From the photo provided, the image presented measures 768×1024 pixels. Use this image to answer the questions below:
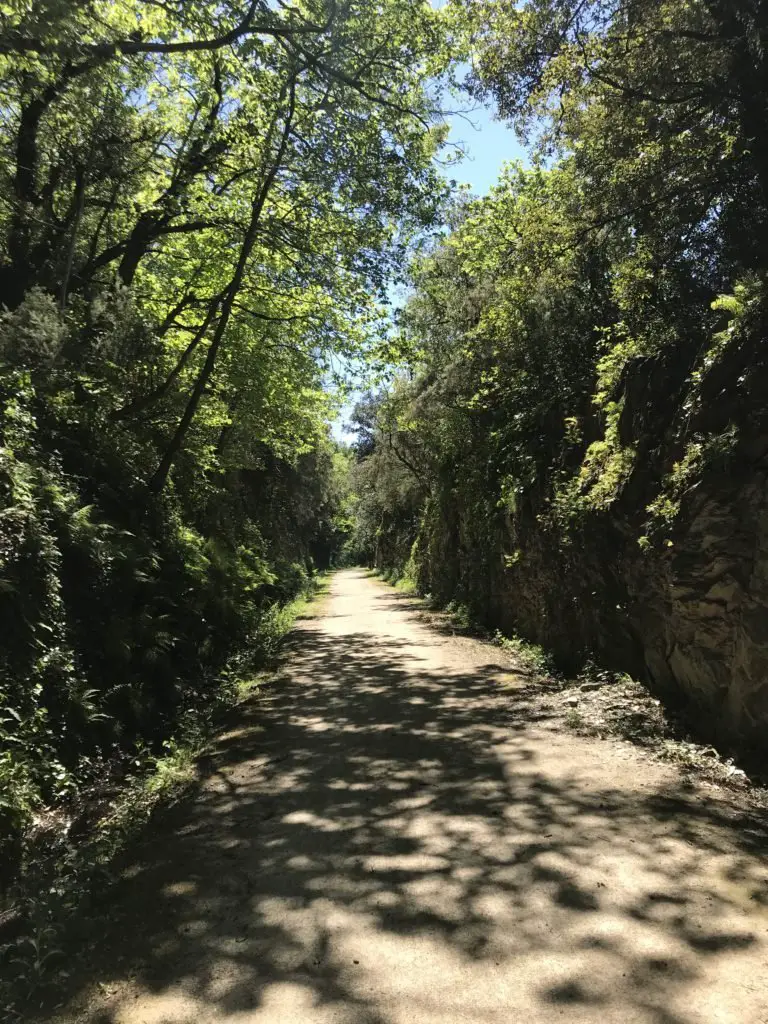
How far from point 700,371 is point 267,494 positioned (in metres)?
17.6

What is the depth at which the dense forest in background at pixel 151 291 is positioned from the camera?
5.84 meters

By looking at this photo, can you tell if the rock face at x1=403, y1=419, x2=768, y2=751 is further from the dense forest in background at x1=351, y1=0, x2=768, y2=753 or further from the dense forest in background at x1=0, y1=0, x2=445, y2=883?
the dense forest in background at x1=0, y1=0, x2=445, y2=883

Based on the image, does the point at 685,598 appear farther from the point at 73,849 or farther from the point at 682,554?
the point at 73,849

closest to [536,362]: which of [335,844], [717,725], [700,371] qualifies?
[700,371]

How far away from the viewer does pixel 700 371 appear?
21.1 feet

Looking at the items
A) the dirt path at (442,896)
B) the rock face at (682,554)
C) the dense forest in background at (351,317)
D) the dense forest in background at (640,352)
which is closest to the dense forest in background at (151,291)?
the dense forest in background at (351,317)

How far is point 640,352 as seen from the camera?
8062 millimetres

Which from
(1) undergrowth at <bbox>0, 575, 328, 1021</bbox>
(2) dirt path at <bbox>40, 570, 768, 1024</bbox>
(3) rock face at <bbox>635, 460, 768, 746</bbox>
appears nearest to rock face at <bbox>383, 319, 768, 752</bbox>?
(3) rock face at <bbox>635, 460, 768, 746</bbox>

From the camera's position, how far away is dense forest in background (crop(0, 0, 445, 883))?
584 cm

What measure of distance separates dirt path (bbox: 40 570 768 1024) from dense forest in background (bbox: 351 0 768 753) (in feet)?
5.45

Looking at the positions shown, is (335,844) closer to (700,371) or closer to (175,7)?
(700,371)

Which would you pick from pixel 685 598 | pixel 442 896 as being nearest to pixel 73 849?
pixel 442 896

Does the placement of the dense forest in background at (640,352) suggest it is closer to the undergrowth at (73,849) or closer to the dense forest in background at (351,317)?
the dense forest in background at (351,317)

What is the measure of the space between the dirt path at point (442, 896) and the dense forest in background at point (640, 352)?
1.66 m
